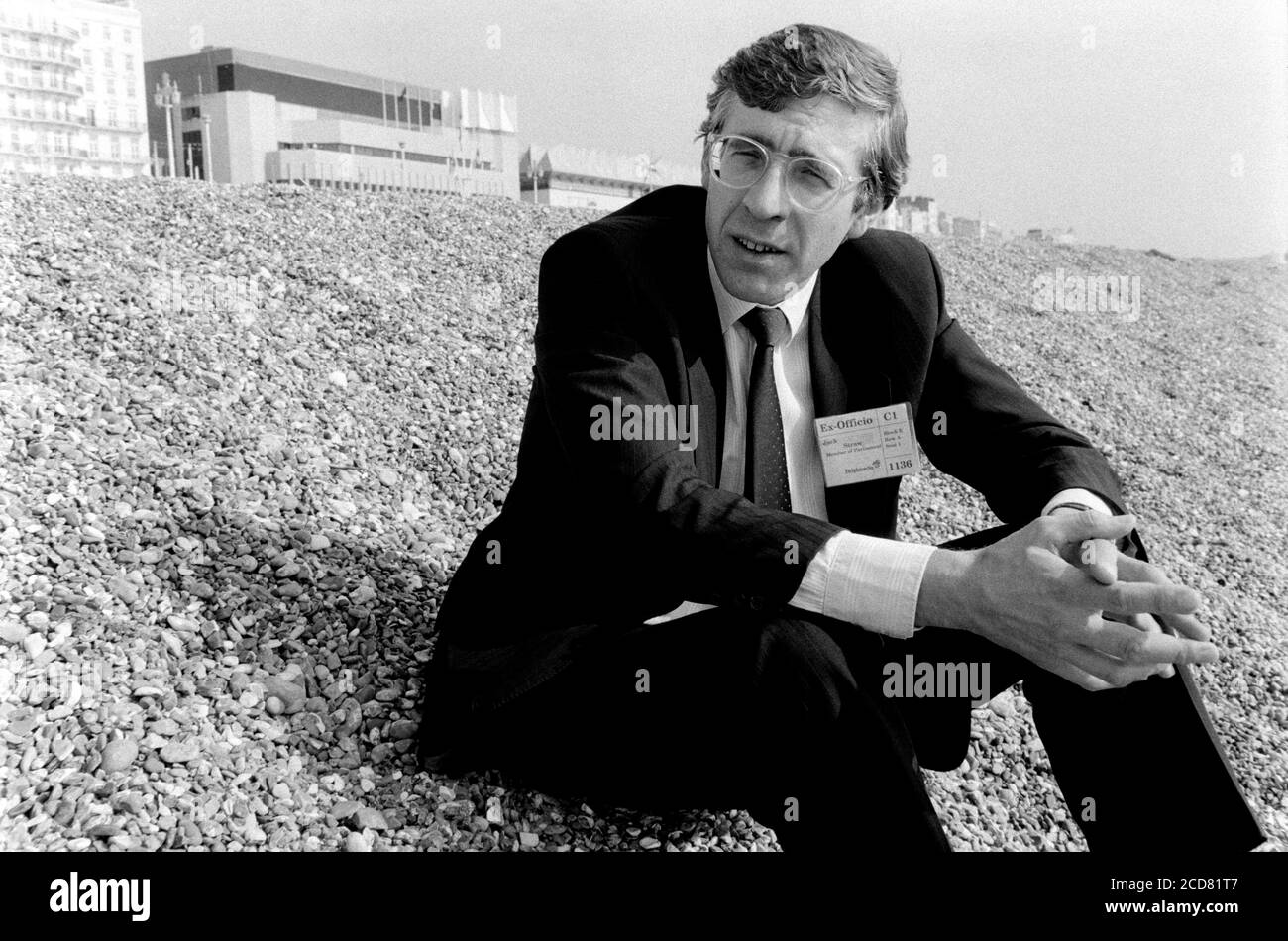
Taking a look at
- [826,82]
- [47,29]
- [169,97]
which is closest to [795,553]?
[826,82]

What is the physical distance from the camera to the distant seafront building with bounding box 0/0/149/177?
25.4 metres

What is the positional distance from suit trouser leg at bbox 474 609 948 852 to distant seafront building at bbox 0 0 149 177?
90.1ft

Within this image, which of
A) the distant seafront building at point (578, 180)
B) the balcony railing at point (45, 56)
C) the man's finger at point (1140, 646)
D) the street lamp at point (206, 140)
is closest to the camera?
the man's finger at point (1140, 646)

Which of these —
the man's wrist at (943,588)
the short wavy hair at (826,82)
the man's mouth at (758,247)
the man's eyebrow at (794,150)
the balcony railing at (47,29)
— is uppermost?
the balcony railing at (47,29)

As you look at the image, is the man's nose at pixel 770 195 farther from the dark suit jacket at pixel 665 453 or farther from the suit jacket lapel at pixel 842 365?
the suit jacket lapel at pixel 842 365

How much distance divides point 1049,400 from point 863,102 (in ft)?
18.4

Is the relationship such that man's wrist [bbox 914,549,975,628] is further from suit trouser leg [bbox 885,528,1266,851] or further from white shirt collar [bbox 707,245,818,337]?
white shirt collar [bbox 707,245,818,337]

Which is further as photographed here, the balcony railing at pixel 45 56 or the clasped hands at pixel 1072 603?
the balcony railing at pixel 45 56

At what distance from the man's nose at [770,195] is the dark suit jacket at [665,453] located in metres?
0.17

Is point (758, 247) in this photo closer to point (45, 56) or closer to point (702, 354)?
point (702, 354)

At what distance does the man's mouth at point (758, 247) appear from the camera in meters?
2.06

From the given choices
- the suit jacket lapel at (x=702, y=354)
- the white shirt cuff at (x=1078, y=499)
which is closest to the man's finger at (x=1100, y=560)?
the white shirt cuff at (x=1078, y=499)

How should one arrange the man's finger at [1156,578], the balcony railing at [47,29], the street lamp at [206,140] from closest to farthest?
the man's finger at [1156,578], the balcony railing at [47,29], the street lamp at [206,140]

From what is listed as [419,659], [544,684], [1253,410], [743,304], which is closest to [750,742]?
[544,684]
